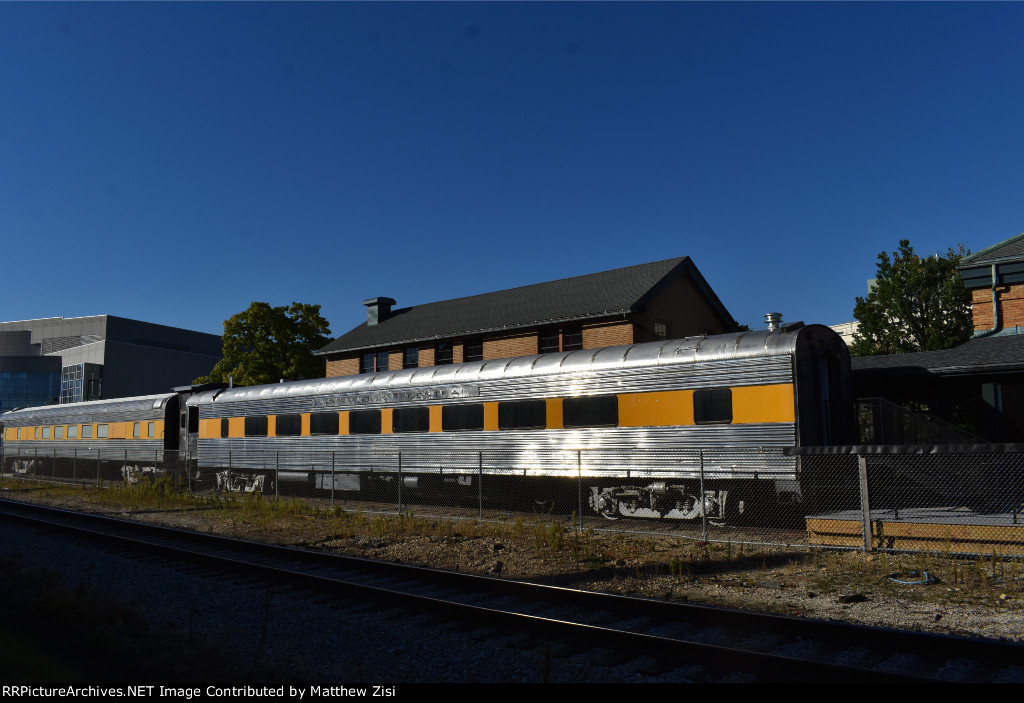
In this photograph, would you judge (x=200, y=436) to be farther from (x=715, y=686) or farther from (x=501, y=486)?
(x=715, y=686)

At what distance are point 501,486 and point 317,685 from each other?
11.7 meters

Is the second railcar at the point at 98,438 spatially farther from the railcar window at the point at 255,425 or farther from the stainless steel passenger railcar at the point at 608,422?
the stainless steel passenger railcar at the point at 608,422

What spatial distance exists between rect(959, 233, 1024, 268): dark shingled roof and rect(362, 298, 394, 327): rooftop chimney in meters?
26.1

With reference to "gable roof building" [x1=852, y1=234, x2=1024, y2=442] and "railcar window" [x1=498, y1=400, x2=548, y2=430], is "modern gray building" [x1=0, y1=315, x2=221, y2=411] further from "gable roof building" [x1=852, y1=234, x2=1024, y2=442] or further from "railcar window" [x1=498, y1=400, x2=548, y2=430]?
"gable roof building" [x1=852, y1=234, x2=1024, y2=442]

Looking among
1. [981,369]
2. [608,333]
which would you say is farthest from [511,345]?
[981,369]

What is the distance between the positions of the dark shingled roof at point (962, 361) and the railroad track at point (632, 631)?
1139cm

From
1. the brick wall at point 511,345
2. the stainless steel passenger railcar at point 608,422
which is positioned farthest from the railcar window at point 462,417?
the brick wall at point 511,345

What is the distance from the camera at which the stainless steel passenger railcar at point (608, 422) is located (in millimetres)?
12719

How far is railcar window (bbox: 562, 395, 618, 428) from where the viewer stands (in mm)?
14633

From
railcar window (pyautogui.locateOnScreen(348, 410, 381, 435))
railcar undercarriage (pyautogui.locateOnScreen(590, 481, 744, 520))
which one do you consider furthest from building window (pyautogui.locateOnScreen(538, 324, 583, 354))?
railcar undercarriage (pyautogui.locateOnScreen(590, 481, 744, 520))

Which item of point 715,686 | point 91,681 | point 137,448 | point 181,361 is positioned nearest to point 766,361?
point 715,686

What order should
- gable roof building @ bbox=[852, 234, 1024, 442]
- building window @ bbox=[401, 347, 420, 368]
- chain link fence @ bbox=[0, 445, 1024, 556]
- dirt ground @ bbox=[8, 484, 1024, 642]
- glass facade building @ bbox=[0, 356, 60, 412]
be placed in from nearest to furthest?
dirt ground @ bbox=[8, 484, 1024, 642], chain link fence @ bbox=[0, 445, 1024, 556], gable roof building @ bbox=[852, 234, 1024, 442], building window @ bbox=[401, 347, 420, 368], glass facade building @ bbox=[0, 356, 60, 412]

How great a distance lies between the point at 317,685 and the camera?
515 centimetres

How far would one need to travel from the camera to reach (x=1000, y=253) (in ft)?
62.5
